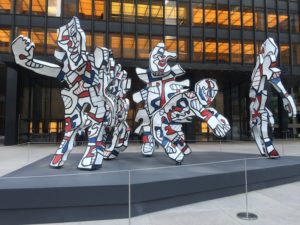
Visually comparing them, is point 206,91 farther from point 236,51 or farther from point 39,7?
point 39,7

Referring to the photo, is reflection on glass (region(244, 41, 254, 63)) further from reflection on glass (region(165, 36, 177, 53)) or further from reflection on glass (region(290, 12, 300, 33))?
reflection on glass (region(165, 36, 177, 53))

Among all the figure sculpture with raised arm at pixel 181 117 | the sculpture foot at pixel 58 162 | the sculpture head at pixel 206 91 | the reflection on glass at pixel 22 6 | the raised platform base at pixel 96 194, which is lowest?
the raised platform base at pixel 96 194

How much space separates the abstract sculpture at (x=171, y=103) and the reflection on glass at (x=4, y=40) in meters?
18.3

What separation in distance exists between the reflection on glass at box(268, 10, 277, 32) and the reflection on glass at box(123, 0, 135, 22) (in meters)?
14.6

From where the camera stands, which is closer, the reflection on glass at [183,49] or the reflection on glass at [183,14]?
the reflection on glass at [183,49]

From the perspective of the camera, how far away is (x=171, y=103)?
11.5m

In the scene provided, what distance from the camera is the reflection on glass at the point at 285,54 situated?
30.6m

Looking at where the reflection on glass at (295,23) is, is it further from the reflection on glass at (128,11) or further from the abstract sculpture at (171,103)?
the abstract sculpture at (171,103)

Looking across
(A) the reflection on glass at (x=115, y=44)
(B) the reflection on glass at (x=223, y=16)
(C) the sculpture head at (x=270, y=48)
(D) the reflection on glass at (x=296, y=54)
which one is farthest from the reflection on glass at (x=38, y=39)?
(D) the reflection on glass at (x=296, y=54)

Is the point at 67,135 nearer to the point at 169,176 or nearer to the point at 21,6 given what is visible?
the point at 169,176

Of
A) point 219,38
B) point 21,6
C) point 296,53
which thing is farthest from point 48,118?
point 296,53

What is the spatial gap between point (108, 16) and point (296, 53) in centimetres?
2019

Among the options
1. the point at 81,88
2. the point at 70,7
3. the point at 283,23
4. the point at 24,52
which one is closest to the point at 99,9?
the point at 70,7

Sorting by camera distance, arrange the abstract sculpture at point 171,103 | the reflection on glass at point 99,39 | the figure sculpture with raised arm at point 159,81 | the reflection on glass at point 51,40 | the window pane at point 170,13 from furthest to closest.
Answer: the window pane at point 170,13 < the reflection on glass at point 99,39 < the reflection on glass at point 51,40 < the figure sculpture with raised arm at point 159,81 < the abstract sculpture at point 171,103
